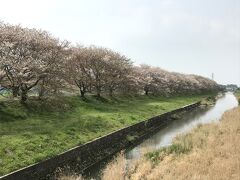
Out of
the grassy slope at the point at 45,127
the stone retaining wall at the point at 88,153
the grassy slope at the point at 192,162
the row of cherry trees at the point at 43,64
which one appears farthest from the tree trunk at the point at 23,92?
the grassy slope at the point at 192,162

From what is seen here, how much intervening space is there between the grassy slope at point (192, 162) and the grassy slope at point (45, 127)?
173 inches

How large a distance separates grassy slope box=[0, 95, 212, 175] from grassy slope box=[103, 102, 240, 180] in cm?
439

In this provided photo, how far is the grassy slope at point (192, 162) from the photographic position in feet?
60.2

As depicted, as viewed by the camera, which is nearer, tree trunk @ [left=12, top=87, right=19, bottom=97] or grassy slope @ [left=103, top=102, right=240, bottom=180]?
grassy slope @ [left=103, top=102, right=240, bottom=180]

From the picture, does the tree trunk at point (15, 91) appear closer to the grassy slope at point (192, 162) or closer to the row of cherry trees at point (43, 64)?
the row of cherry trees at point (43, 64)

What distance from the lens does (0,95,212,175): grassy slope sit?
70.1 ft

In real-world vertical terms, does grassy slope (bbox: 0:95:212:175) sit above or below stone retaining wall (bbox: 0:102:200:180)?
above

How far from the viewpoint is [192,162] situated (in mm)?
20609

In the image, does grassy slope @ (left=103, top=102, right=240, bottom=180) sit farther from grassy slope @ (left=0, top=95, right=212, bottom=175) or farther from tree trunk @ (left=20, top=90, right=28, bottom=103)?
tree trunk @ (left=20, top=90, right=28, bottom=103)

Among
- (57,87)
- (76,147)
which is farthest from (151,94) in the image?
(76,147)

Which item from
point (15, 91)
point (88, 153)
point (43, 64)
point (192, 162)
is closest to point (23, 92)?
point (15, 91)

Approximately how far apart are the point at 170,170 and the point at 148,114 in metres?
28.4

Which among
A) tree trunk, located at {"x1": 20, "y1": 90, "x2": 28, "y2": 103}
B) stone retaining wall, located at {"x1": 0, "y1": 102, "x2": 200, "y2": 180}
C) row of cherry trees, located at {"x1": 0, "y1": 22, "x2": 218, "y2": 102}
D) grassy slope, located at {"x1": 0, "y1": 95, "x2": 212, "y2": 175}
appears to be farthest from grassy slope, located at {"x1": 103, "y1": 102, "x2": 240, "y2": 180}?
tree trunk, located at {"x1": 20, "y1": 90, "x2": 28, "y2": 103}

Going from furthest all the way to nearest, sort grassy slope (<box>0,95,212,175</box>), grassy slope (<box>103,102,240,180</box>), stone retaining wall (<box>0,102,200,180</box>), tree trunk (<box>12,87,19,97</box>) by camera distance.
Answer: tree trunk (<box>12,87,19,97</box>) → grassy slope (<box>0,95,212,175</box>) → stone retaining wall (<box>0,102,200,180</box>) → grassy slope (<box>103,102,240,180</box>)
